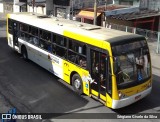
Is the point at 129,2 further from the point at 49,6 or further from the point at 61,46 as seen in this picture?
the point at 61,46

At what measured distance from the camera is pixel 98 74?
36.7 feet

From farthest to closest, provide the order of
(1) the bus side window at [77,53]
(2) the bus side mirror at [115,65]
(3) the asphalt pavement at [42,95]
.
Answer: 1. (1) the bus side window at [77,53]
2. (3) the asphalt pavement at [42,95]
3. (2) the bus side mirror at [115,65]

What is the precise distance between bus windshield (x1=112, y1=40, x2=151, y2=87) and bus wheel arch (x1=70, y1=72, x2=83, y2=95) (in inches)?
99.2

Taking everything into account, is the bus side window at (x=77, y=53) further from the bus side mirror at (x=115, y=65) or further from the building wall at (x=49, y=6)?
the building wall at (x=49, y=6)

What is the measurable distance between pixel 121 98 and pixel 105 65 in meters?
1.34

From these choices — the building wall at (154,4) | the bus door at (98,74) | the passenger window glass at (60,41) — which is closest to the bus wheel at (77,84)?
the bus door at (98,74)

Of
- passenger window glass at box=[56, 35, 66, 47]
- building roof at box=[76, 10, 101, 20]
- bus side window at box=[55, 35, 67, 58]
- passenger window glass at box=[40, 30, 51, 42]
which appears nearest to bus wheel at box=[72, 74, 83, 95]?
bus side window at box=[55, 35, 67, 58]

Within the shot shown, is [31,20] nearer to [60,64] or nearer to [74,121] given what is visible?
[60,64]

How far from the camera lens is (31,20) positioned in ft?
54.3

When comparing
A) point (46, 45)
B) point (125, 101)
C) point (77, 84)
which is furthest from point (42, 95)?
point (125, 101)

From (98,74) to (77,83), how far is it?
180cm

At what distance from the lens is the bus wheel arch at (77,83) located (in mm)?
12596

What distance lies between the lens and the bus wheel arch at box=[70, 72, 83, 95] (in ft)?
41.3

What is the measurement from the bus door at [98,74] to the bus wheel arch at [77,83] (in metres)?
1.04
